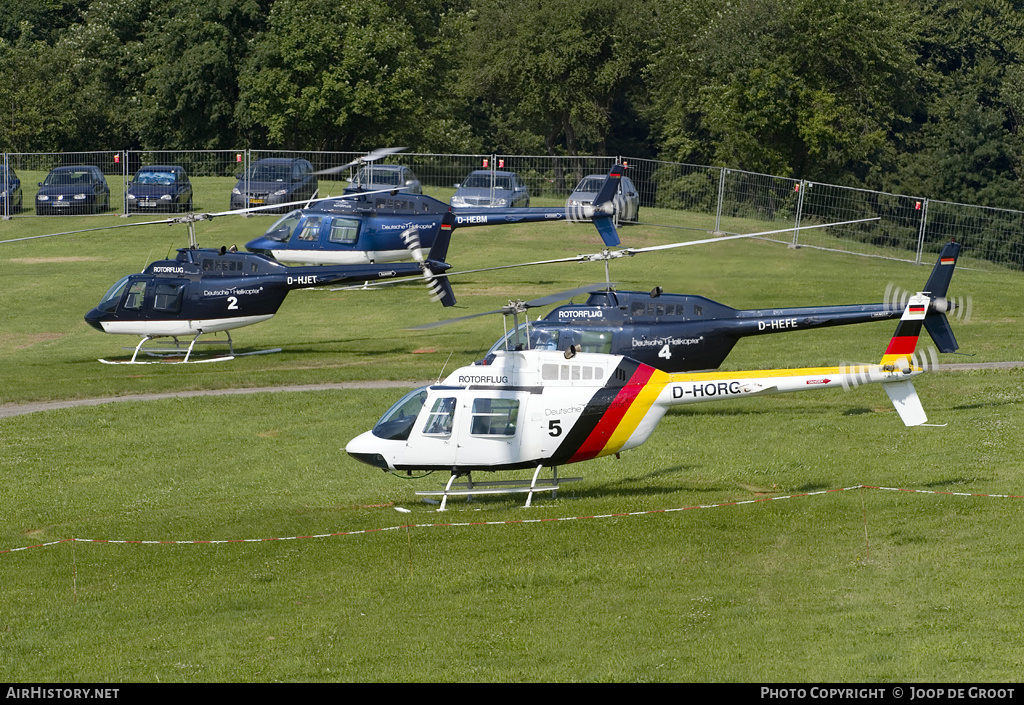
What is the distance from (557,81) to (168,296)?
151 feet

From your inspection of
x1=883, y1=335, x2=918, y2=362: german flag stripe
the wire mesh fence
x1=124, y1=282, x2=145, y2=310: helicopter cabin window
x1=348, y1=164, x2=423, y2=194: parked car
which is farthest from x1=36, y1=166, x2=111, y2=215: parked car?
x1=883, y1=335, x2=918, y2=362: german flag stripe

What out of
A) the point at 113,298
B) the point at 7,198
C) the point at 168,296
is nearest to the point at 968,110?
the point at 7,198

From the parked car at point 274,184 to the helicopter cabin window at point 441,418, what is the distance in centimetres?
3181

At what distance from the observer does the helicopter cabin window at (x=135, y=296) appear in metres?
34.4

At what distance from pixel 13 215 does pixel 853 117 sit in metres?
40.9

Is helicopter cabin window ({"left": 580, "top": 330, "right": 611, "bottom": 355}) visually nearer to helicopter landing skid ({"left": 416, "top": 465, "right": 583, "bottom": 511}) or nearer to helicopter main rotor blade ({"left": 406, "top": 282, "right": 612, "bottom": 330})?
helicopter main rotor blade ({"left": 406, "top": 282, "right": 612, "bottom": 330})

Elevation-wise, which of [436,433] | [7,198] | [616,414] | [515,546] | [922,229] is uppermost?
[922,229]

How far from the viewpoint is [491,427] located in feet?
66.5

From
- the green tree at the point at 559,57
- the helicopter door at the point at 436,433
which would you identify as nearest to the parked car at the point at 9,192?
the green tree at the point at 559,57

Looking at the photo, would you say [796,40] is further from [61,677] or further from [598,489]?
[61,677]

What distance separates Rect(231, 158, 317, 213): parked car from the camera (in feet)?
168

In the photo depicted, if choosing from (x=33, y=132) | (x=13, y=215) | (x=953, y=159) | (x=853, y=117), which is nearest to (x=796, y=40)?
(x=853, y=117)

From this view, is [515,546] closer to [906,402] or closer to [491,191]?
[906,402]

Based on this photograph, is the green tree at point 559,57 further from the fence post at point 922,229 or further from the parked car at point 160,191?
the fence post at point 922,229
